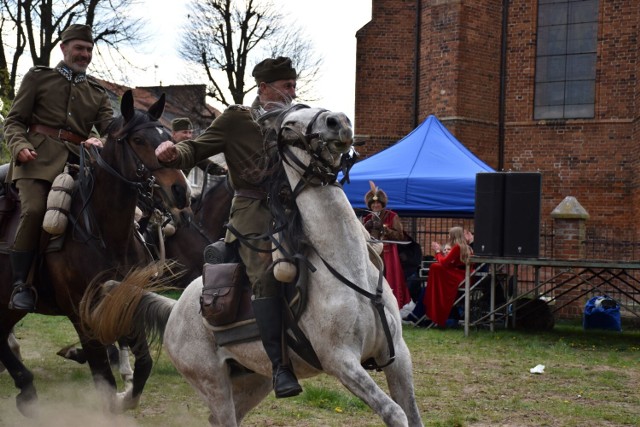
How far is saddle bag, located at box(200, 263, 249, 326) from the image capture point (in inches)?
187

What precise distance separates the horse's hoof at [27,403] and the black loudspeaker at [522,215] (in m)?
8.79

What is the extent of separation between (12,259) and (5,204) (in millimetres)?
583

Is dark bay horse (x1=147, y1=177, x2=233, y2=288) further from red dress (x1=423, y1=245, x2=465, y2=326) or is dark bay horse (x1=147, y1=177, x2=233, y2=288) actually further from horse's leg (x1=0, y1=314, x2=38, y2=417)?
red dress (x1=423, y1=245, x2=465, y2=326)

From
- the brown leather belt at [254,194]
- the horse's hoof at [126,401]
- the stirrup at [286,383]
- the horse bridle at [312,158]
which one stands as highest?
the horse bridle at [312,158]

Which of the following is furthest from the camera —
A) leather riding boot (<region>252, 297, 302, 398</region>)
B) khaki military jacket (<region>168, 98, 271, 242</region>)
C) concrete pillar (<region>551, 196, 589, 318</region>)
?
concrete pillar (<region>551, 196, 589, 318</region>)

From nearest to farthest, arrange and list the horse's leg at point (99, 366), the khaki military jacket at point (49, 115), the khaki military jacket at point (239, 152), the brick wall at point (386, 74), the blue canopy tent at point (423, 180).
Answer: the khaki military jacket at point (239, 152) < the horse's leg at point (99, 366) < the khaki military jacket at point (49, 115) < the blue canopy tent at point (423, 180) < the brick wall at point (386, 74)

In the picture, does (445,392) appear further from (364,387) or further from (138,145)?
(364,387)

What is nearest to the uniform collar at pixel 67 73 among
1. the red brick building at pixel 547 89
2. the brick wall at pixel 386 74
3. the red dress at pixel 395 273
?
the red dress at pixel 395 273

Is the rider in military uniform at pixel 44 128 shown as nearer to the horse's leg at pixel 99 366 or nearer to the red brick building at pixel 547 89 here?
the horse's leg at pixel 99 366

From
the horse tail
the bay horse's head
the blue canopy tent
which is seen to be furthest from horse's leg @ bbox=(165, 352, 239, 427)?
the blue canopy tent

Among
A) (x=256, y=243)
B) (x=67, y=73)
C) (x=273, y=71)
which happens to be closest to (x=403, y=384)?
(x=256, y=243)

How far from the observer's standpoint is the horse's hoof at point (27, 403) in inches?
269

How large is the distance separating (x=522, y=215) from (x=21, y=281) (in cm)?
903

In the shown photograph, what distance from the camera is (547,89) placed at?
22984 mm
